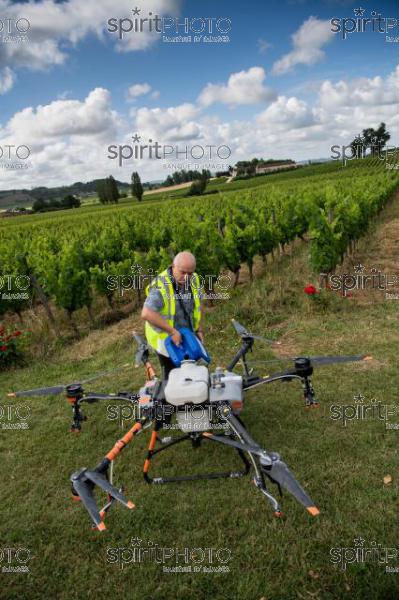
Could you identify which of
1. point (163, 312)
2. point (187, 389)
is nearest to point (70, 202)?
point (163, 312)

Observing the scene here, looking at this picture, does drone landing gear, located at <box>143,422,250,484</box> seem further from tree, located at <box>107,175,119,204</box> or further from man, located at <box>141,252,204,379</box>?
tree, located at <box>107,175,119,204</box>

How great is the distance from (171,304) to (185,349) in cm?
55

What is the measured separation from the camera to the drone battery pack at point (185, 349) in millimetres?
4793

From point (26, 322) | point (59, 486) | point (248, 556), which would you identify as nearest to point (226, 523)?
point (248, 556)

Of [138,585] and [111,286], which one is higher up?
[111,286]

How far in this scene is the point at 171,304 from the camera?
16.3 feet

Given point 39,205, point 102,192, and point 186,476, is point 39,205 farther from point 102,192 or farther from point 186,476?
point 186,476

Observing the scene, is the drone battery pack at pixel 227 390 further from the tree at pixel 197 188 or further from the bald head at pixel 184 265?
the tree at pixel 197 188

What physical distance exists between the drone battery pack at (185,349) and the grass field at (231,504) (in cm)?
130

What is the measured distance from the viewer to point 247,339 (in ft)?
17.7

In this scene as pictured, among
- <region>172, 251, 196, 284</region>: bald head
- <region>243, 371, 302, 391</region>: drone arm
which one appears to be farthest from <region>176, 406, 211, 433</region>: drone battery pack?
<region>172, 251, 196, 284</region>: bald head

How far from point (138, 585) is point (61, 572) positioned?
75 cm

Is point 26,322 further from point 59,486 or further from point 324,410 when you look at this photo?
point 324,410

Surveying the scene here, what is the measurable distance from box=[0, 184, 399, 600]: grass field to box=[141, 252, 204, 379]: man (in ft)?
4.87
